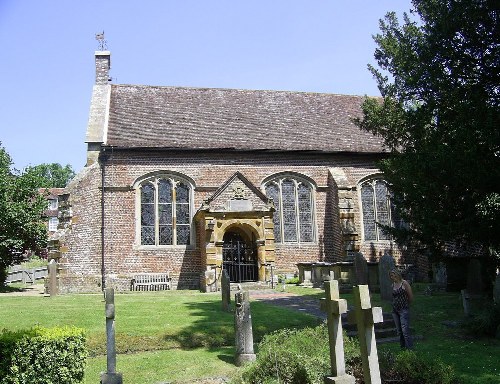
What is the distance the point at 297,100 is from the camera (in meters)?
28.0

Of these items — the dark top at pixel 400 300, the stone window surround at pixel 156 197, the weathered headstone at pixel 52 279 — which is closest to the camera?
the dark top at pixel 400 300

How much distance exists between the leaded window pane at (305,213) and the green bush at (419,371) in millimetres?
16362

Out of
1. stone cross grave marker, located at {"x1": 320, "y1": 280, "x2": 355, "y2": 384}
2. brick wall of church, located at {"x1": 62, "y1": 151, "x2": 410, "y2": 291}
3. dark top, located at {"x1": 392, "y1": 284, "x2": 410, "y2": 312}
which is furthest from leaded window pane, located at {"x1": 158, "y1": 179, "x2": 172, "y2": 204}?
stone cross grave marker, located at {"x1": 320, "y1": 280, "x2": 355, "y2": 384}

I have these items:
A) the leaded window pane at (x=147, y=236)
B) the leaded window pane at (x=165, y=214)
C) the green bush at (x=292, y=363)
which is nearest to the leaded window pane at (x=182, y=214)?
the leaded window pane at (x=165, y=214)

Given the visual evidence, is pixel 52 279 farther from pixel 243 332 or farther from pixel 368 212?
pixel 368 212

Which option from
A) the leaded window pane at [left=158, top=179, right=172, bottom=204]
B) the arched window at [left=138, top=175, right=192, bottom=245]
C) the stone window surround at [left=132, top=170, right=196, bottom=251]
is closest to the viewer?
the stone window surround at [left=132, top=170, right=196, bottom=251]

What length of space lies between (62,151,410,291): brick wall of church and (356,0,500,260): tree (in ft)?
27.6

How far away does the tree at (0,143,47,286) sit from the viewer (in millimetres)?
23422

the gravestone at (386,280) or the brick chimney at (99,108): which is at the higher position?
the brick chimney at (99,108)

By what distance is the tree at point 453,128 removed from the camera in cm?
1196

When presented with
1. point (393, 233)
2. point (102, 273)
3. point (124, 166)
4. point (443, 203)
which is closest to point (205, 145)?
point (124, 166)

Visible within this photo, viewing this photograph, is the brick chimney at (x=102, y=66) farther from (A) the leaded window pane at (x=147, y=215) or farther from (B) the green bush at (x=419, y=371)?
(B) the green bush at (x=419, y=371)

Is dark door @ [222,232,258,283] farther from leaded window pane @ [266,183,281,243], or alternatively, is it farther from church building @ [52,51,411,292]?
leaded window pane @ [266,183,281,243]

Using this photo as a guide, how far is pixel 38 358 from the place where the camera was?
25.4ft
